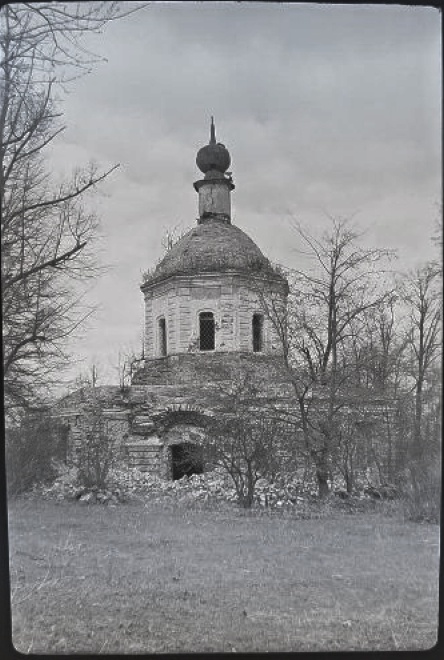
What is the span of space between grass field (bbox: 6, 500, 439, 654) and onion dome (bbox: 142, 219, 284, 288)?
7.10 feet

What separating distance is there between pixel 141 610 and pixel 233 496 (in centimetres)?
218

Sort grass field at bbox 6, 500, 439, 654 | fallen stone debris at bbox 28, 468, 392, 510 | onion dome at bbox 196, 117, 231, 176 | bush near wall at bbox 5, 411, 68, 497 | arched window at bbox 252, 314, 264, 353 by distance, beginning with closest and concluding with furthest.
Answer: grass field at bbox 6, 500, 439, 654 → bush near wall at bbox 5, 411, 68, 497 → onion dome at bbox 196, 117, 231, 176 → fallen stone debris at bbox 28, 468, 392, 510 → arched window at bbox 252, 314, 264, 353

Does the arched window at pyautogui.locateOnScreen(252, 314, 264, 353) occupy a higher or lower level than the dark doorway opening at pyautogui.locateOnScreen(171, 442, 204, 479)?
higher

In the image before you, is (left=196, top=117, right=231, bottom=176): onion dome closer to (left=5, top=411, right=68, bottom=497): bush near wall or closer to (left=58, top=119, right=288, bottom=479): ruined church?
(left=58, top=119, right=288, bottom=479): ruined church

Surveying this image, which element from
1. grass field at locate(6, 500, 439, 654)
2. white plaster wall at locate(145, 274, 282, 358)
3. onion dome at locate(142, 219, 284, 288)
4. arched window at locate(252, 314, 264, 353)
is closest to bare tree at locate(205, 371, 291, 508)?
arched window at locate(252, 314, 264, 353)

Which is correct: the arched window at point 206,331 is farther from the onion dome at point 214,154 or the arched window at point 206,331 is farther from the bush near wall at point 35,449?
the bush near wall at point 35,449

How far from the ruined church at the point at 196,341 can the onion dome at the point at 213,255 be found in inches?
0.5

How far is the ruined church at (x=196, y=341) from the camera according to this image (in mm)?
5352

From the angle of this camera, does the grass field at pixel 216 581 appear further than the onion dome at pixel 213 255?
No

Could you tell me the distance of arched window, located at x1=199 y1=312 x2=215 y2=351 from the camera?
8375 millimetres

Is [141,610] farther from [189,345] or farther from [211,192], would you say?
[189,345]

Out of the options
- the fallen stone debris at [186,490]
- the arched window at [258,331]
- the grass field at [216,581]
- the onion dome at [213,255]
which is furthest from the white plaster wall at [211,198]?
the grass field at [216,581]

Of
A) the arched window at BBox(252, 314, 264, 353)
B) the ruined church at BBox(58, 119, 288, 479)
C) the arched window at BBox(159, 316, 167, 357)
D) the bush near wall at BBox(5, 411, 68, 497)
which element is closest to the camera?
the bush near wall at BBox(5, 411, 68, 497)

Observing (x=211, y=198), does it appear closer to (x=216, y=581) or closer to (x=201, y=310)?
(x=201, y=310)
